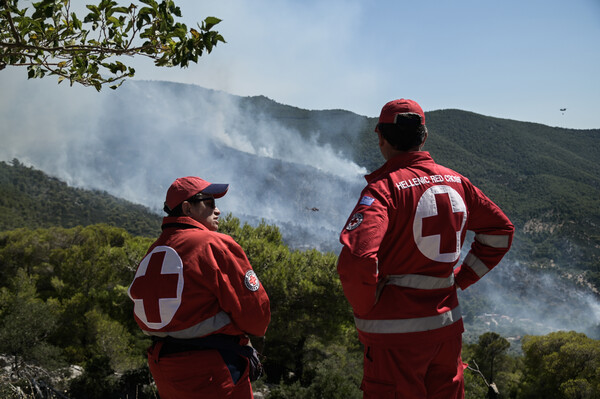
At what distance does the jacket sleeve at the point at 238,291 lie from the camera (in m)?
2.48

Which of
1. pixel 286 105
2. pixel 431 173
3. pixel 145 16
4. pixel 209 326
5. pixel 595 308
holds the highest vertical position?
pixel 286 105

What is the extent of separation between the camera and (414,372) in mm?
2064

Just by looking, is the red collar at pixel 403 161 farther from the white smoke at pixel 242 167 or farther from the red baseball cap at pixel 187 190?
the white smoke at pixel 242 167

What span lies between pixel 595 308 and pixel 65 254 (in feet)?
364

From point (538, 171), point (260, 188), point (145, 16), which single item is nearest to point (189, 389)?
point (145, 16)

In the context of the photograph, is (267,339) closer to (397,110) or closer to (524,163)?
(397,110)

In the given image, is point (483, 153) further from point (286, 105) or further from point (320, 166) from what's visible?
point (286, 105)

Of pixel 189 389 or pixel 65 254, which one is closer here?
pixel 189 389

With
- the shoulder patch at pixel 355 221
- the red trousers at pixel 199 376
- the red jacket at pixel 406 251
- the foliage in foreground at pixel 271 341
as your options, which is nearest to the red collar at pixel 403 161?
the red jacket at pixel 406 251

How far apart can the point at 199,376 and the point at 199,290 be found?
0.46m

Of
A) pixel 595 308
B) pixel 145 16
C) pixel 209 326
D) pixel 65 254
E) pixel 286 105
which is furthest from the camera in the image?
pixel 286 105

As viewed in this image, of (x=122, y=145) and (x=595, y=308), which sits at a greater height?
(x=122, y=145)

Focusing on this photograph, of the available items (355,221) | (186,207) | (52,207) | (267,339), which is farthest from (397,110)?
(52,207)

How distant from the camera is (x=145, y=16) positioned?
328 centimetres
